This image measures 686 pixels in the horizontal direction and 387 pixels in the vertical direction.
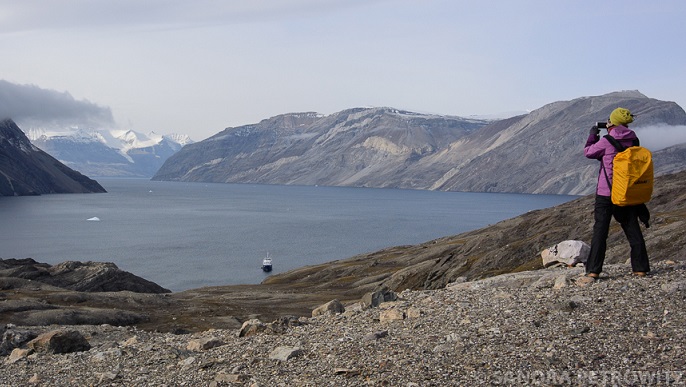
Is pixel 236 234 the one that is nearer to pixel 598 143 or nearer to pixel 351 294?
pixel 351 294

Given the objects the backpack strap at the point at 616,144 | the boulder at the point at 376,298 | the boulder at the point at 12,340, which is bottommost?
the boulder at the point at 12,340

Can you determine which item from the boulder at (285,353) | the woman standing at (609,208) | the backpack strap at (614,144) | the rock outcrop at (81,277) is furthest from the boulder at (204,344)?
the rock outcrop at (81,277)

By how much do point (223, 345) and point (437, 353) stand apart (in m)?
5.87

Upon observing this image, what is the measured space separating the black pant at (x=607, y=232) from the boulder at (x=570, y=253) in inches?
372

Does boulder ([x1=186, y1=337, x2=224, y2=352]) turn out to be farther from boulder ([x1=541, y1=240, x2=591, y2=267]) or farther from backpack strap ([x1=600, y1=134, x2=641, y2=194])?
boulder ([x1=541, y1=240, x2=591, y2=267])

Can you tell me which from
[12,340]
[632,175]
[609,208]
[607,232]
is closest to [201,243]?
[12,340]

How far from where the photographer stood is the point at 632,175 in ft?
48.9

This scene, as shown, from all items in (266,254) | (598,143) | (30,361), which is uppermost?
(598,143)

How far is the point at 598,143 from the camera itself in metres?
15.8

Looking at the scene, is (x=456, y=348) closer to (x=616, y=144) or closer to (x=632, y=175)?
(x=632, y=175)

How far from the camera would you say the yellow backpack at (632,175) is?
48.8 feet

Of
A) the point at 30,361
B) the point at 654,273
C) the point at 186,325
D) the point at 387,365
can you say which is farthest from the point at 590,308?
the point at 186,325

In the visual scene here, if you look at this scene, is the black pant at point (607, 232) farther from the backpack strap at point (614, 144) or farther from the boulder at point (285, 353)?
the boulder at point (285, 353)

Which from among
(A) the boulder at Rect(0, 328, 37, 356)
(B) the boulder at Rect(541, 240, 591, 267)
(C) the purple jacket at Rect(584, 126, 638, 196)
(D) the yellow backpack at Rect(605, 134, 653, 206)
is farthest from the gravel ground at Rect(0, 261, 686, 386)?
(B) the boulder at Rect(541, 240, 591, 267)
